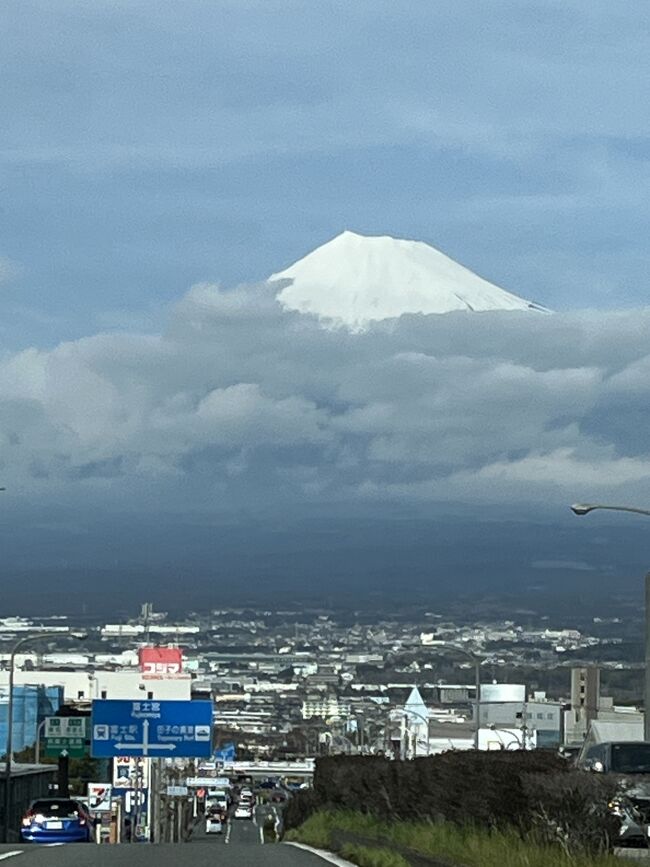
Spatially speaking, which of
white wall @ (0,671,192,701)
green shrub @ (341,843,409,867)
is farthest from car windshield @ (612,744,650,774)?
white wall @ (0,671,192,701)

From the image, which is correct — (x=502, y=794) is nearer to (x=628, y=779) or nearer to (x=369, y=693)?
(x=628, y=779)

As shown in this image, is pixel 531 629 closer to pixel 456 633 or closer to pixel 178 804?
pixel 456 633

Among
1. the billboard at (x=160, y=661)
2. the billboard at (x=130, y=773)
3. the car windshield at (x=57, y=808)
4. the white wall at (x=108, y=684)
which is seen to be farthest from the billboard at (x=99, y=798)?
the billboard at (x=160, y=661)

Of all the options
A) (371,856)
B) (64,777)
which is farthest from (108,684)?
(371,856)

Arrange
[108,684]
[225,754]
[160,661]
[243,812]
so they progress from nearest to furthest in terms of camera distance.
Answer: 1. [243,812]
2. [225,754]
3. [108,684]
4. [160,661]

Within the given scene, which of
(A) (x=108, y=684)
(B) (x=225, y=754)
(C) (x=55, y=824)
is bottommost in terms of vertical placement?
(B) (x=225, y=754)

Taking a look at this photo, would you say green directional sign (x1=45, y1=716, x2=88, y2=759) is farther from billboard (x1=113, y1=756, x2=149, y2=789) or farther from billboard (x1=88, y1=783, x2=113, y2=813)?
billboard (x1=113, y1=756, x2=149, y2=789)

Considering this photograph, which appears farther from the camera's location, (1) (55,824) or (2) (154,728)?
(2) (154,728)
